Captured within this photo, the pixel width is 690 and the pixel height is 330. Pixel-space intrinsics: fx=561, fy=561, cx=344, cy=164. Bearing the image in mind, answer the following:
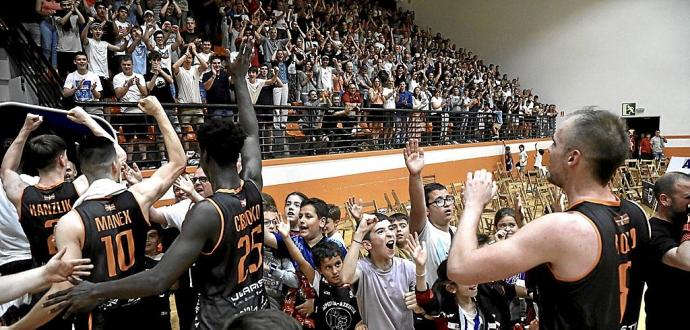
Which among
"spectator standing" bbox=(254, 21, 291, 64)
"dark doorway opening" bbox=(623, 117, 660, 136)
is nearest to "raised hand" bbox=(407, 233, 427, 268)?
"spectator standing" bbox=(254, 21, 291, 64)

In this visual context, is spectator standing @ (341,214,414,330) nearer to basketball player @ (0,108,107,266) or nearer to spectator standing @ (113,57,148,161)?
basketball player @ (0,108,107,266)

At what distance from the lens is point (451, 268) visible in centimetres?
228

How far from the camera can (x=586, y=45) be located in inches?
1081

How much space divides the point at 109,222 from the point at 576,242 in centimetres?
233

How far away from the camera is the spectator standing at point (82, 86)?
8.27m

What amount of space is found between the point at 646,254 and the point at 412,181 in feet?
4.80

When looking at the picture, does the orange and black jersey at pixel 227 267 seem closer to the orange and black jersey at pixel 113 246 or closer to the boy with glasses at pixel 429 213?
the orange and black jersey at pixel 113 246

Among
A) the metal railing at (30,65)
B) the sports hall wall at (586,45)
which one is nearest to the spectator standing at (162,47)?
the metal railing at (30,65)

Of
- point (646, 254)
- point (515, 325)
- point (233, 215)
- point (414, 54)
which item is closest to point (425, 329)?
point (515, 325)

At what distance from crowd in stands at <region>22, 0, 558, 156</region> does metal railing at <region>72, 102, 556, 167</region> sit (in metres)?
0.05

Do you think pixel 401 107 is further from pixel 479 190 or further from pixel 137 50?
pixel 479 190

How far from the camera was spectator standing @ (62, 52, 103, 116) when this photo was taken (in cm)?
827

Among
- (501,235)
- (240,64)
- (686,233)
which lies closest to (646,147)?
(501,235)

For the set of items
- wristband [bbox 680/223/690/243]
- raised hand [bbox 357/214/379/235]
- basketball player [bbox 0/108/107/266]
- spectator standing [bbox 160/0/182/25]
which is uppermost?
spectator standing [bbox 160/0/182/25]
